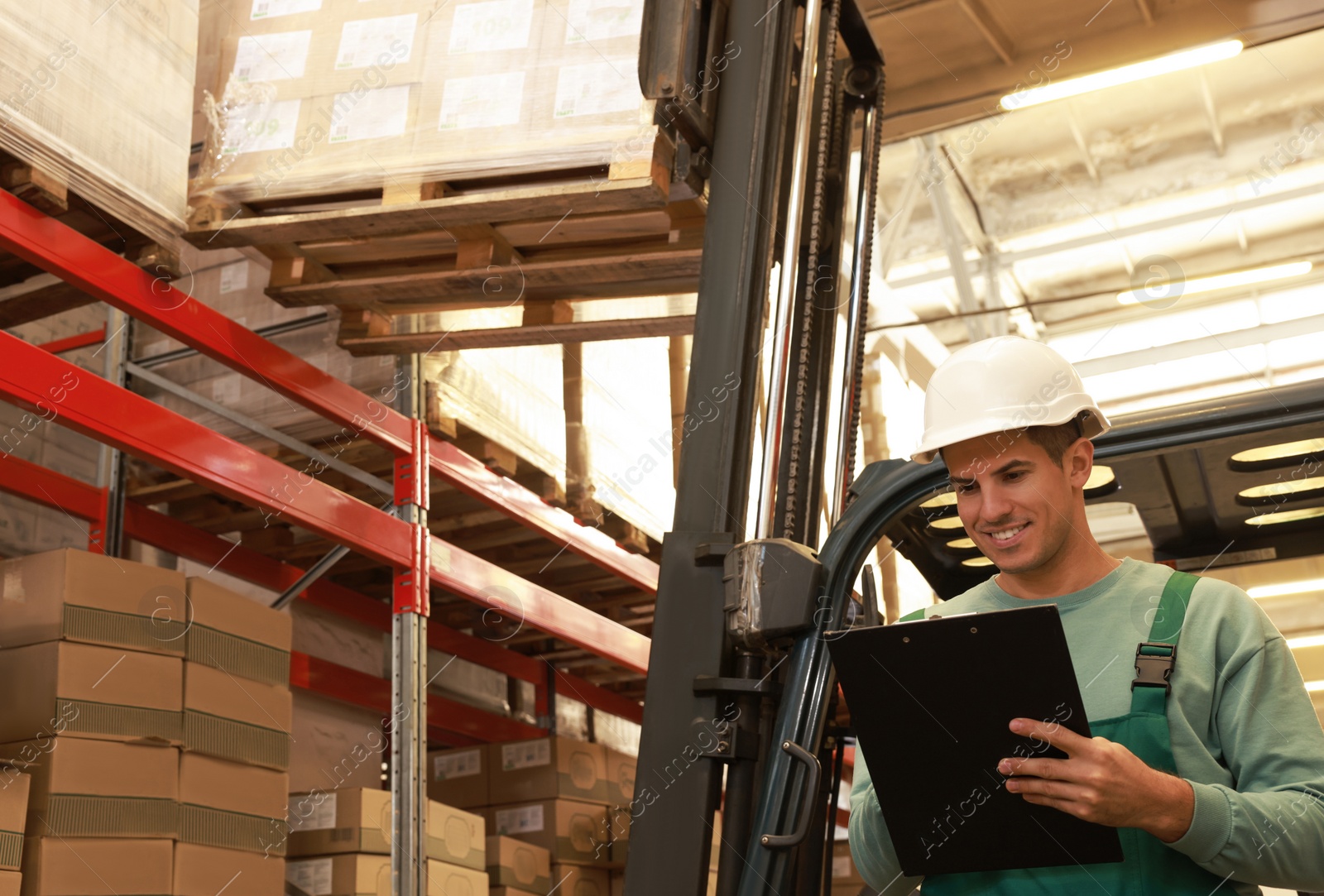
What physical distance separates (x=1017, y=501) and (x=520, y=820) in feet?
18.0

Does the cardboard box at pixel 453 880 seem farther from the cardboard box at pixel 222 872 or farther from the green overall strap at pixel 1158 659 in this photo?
the green overall strap at pixel 1158 659

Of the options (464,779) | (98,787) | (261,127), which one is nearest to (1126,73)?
(261,127)

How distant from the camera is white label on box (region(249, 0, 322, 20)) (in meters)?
4.78

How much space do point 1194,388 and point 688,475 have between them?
10.4 m

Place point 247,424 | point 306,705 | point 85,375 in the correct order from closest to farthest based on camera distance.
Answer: point 85,375
point 247,424
point 306,705

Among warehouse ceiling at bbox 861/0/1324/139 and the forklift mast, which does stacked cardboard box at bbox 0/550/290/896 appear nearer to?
the forklift mast

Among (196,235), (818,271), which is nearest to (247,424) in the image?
(196,235)

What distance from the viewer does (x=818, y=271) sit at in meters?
3.10

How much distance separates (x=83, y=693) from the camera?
4.20m

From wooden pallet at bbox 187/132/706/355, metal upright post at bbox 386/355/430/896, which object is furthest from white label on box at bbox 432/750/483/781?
wooden pallet at bbox 187/132/706/355

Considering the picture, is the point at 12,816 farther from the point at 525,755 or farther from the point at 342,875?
the point at 525,755

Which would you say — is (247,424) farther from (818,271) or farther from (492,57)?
(818,271)

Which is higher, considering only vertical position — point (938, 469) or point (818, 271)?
point (818, 271)

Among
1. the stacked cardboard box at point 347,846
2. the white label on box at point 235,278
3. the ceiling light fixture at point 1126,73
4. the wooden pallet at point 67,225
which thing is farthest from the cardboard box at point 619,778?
the ceiling light fixture at point 1126,73
